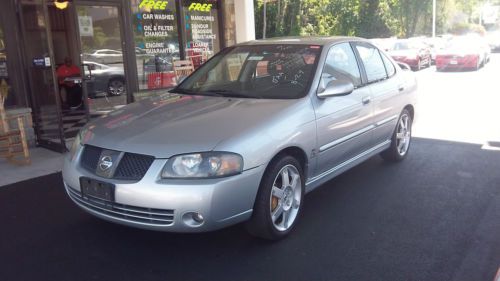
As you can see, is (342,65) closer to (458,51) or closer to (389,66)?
(389,66)

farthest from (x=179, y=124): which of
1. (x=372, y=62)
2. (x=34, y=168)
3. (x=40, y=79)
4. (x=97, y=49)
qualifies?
(x=97, y=49)

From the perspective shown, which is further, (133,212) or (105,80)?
(105,80)

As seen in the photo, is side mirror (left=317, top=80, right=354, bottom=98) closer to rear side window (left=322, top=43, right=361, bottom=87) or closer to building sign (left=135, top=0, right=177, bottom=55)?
rear side window (left=322, top=43, right=361, bottom=87)

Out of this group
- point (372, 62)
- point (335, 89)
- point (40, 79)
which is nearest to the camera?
point (335, 89)

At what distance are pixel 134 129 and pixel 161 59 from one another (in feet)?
20.9

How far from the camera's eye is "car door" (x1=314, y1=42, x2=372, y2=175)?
415 centimetres

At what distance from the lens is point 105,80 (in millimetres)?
10852

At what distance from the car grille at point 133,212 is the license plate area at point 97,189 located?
0.03m

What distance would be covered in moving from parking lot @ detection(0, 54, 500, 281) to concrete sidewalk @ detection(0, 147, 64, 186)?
445mm

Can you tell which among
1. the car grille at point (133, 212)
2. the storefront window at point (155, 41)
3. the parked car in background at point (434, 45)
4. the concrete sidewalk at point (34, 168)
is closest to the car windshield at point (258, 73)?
the car grille at point (133, 212)

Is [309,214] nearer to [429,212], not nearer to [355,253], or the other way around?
[355,253]

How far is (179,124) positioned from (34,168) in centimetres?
349

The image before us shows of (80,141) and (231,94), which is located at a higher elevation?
(231,94)

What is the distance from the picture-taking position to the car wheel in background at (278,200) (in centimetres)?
351
